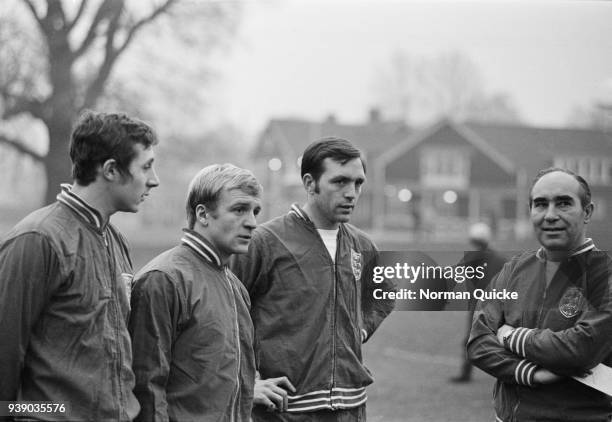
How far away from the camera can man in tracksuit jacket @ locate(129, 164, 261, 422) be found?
6.96 feet

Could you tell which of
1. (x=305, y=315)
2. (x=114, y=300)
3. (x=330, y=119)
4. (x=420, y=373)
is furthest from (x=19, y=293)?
(x=420, y=373)

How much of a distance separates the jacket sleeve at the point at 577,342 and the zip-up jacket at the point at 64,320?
1.38 metres

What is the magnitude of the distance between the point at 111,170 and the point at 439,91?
21.4 ft

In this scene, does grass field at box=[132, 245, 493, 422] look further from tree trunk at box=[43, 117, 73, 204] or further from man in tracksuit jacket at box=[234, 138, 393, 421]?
man in tracksuit jacket at box=[234, 138, 393, 421]

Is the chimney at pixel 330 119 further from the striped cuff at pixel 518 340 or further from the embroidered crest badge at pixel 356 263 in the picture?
the striped cuff at pixel 518 340

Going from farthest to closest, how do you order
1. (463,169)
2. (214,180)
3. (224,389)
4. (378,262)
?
(463,169) < (378,262) < (214,180) < (224,389)

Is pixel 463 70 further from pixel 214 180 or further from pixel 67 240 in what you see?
pixel 67 240

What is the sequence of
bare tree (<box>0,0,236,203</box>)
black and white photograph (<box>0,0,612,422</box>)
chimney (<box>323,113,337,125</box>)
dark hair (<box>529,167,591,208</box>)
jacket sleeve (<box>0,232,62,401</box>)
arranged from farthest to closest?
chimney (<box>323,113,337,125</box>), bare tree (<box>0,0,236,203</box>), dark hair (<box>529,167,591,208</box>), black and white photograph (<box>0,0,612,422</box>), jacket sleeve (<box>0,232,62,401</box>)

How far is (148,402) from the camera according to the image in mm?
2076

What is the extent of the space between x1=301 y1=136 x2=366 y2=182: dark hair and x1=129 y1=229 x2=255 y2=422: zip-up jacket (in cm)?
66

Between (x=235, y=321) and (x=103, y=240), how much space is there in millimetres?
522

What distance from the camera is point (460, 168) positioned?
41.7ft

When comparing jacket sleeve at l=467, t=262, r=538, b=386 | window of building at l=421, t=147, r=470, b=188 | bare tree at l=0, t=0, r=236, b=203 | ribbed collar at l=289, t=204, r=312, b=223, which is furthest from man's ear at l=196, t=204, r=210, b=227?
window of building at l=421, t=147, r=470, b=188

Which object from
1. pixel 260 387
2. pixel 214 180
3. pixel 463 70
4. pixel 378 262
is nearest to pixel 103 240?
pixel 214 180
